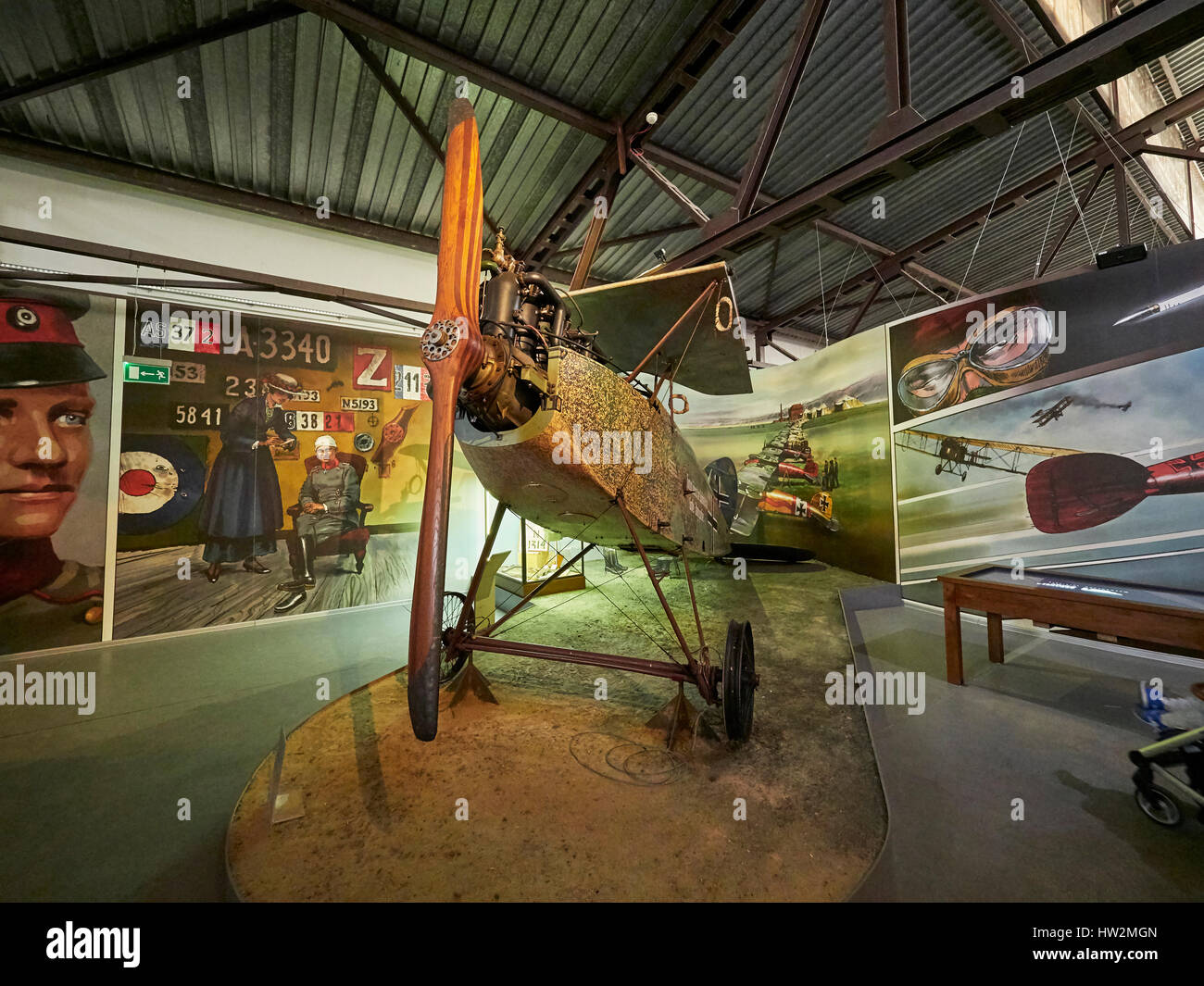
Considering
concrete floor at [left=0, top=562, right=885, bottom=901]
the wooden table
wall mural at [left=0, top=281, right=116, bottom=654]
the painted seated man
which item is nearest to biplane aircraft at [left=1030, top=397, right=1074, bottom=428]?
the wooden table

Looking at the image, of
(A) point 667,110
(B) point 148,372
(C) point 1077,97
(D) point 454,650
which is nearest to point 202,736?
(D) point 454,650

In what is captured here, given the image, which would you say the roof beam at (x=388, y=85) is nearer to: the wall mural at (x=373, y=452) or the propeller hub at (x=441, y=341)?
the propeller hub at (x=441, y=341)

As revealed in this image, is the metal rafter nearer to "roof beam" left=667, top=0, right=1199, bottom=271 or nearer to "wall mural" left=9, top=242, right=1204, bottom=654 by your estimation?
"roof beam" left=667, top=0, right=1199, bottom=271

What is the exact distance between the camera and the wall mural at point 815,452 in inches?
262

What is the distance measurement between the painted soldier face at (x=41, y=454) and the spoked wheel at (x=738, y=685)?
6.87 meters

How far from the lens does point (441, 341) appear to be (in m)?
2.04

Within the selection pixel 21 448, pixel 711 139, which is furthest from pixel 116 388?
pixel 711 139

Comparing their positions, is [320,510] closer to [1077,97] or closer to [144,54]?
[144,54]

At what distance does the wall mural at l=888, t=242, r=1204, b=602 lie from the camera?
4062 mm

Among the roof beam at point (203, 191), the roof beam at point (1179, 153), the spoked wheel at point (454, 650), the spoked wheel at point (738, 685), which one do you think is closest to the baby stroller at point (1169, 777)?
the spoked wheel at point (738, 685)

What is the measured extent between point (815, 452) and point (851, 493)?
100 cm

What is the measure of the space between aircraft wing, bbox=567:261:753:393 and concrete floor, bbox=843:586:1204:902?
10.0ft

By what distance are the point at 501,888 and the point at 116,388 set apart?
6.58m

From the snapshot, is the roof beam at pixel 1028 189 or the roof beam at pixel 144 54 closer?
the roof beam at pixel 144 54
